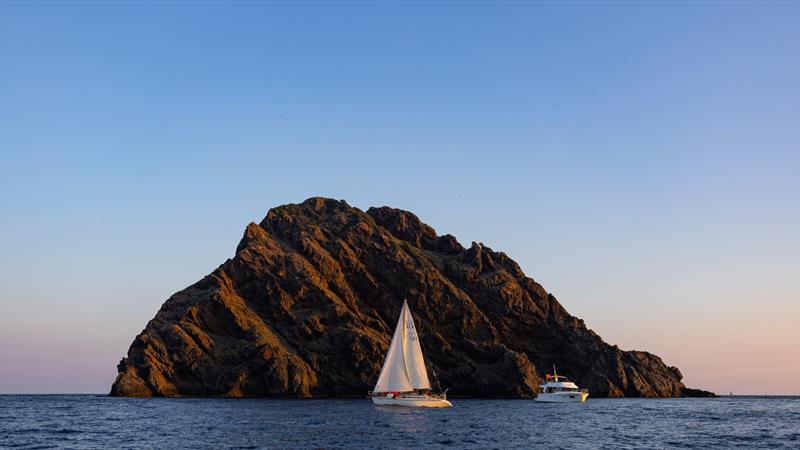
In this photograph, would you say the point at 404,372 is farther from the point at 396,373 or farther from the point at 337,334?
the point at 337,334

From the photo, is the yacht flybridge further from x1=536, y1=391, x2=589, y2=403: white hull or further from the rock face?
the rock face

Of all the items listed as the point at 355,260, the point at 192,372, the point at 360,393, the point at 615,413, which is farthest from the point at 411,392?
the point at 355,260

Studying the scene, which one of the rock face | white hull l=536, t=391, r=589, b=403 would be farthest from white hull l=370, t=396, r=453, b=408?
white hull l=536, t=391, r=589, b=403

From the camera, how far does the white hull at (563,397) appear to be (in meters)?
154

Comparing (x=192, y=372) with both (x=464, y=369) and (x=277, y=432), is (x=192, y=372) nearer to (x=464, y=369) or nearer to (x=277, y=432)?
(x=464, y=369)

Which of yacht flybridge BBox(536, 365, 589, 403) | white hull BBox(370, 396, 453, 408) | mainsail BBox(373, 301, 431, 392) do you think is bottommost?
white hull BBox(370, 396, 453, 408)

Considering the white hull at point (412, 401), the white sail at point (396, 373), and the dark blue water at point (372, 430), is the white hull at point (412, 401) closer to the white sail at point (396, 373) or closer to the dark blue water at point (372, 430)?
the white sail at point (396, 373)

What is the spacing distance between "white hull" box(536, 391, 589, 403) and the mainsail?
154ft

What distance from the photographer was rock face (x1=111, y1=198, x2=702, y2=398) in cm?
15300

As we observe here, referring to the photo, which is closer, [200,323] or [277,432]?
[277,432]

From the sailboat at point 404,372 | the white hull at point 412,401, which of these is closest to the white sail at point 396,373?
the sailboat at point 404,372

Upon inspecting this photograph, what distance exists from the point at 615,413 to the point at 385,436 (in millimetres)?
59591

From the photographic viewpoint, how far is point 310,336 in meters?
169

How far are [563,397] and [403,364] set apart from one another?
173 ft
